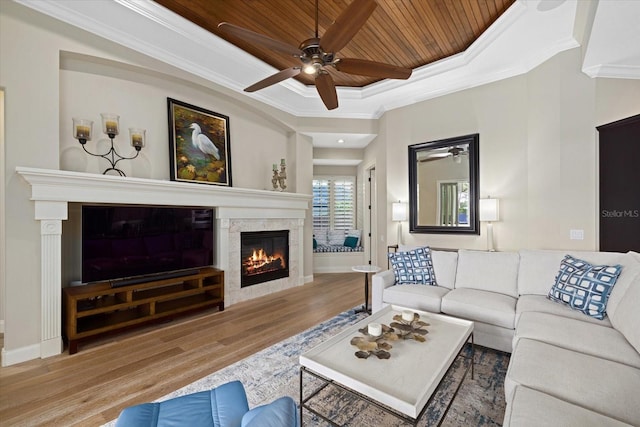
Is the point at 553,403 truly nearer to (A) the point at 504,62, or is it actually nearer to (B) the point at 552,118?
(B) the point at 552,118

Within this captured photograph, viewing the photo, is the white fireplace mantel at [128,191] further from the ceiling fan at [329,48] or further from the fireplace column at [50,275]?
the ceiling fan at [329,48]

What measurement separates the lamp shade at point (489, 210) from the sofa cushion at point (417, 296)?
127 cm

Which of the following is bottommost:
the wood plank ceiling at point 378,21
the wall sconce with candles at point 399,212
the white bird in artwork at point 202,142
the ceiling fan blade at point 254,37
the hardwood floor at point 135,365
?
the hardwood floor at point 135,365

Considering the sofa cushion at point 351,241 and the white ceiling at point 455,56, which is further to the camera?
the sofa cushion at point 351,241

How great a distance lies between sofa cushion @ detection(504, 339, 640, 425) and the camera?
4.18 feet

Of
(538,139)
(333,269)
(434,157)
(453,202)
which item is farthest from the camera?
(333,269)

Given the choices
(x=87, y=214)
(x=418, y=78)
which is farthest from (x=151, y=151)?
(x=418, y=78)

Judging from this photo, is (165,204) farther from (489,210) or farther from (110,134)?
(489,210)

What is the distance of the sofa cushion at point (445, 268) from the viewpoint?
3.33 m

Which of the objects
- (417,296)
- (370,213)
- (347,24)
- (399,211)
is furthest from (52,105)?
(370,213)

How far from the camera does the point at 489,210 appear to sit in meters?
3.77

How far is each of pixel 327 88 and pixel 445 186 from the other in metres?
2.54

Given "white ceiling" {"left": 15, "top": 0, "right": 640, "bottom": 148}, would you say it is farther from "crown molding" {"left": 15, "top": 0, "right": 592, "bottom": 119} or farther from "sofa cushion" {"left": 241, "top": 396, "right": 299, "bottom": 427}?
"sofa cushion" {"left": 241, "top": 396, "right": 299, "bottom": 427}

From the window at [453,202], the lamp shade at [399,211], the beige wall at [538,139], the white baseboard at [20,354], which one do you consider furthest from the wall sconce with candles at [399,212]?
the white baseboard at [20,354]
